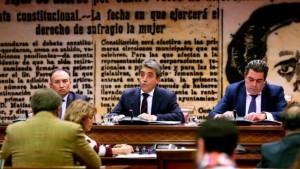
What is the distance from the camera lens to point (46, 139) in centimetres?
536

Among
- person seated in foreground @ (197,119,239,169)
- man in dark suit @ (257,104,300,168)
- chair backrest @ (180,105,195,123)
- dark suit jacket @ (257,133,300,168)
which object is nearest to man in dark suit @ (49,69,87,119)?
chair backrest @ (180,105,195,123)

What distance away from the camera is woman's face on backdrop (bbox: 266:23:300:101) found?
31.7 ft

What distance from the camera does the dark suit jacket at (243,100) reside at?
8.04 meters

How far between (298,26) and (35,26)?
11.9ft

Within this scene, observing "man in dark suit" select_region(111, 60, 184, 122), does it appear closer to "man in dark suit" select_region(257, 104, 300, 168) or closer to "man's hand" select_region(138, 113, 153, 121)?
"man's hand" select_region(138, 113, 153, 121)

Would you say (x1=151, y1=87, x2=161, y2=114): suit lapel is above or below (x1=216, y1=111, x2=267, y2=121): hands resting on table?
above

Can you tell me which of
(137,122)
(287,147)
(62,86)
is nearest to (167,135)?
(137,122)

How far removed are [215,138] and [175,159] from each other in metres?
2.73

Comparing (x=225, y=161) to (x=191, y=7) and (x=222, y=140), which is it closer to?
(x=222, y=140)

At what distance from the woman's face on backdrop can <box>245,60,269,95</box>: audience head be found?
1.71m

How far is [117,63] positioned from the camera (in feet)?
32.5

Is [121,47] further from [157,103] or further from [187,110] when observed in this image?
[157,103]

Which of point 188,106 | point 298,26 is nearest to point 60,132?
point 188,106

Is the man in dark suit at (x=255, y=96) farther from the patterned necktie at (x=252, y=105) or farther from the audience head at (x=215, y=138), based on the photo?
the audience head at (x=215, y=138)
